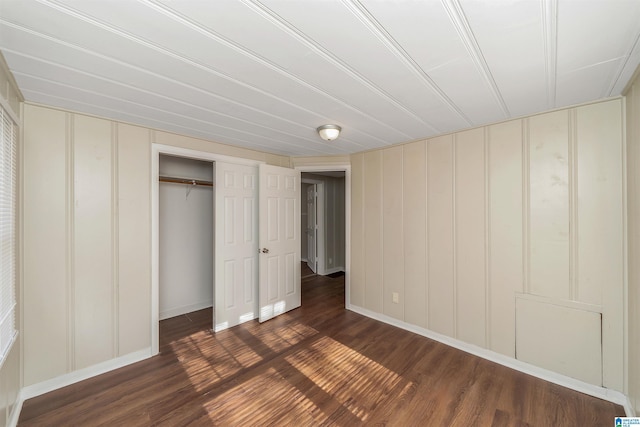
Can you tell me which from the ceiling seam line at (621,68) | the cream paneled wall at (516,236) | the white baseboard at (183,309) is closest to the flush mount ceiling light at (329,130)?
the cream paneled wall at (516,236)

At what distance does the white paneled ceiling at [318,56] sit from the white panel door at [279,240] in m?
1.33

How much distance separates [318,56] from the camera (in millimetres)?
1401

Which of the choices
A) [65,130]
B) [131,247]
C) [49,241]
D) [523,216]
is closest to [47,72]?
[65,130]

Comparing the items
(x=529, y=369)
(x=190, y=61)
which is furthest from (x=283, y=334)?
(x=190, y=61)

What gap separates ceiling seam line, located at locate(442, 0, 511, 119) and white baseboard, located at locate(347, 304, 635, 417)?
2.34 m

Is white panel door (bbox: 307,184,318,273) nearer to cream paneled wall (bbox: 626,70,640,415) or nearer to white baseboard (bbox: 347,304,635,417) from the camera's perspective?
white baseboard (bbox: 347,304,635,417)

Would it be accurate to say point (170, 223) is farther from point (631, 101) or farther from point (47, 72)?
point (631, 101)

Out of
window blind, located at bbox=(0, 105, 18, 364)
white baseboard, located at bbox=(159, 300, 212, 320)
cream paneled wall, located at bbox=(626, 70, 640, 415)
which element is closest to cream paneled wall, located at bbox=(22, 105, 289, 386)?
window blind, located at bbox=(0, 105, 18, 364)

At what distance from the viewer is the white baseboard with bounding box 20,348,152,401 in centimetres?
200

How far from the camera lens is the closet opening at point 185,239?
341 cm

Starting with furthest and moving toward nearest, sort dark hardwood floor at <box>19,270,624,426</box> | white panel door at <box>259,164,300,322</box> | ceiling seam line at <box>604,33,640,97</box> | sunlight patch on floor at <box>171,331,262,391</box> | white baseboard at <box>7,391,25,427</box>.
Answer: white panel door at <box>259,164,300,322</box> → sunlight patch on floor at <box>171,331,262,391</box> → dark hardwood floor at <box>19,270,624,426</box> → white baseboard at <box>7,391,25,427</box> → ceiling seam line at <box>604,33,640,97</box>

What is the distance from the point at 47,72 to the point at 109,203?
3.73 feet

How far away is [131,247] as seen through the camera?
8.15ft

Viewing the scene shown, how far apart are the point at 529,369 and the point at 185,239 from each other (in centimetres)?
411
